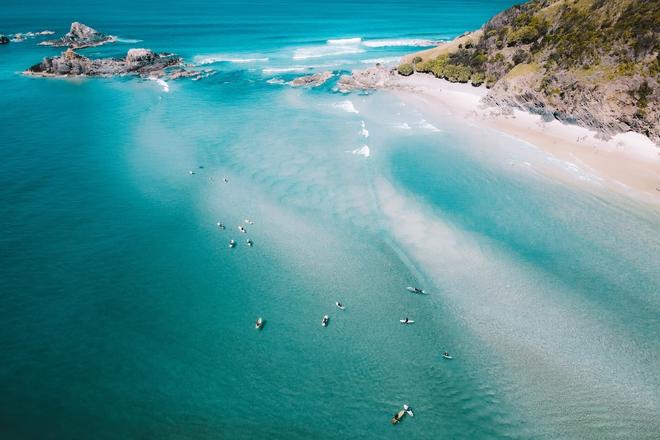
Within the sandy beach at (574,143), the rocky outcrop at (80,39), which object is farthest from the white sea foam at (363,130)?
the rocky outcrop at (80,39)

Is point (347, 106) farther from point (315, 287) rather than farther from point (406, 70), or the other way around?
point (315, 287)

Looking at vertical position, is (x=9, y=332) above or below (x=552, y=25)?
below

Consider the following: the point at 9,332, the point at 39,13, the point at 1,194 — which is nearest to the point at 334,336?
the point at 9,332

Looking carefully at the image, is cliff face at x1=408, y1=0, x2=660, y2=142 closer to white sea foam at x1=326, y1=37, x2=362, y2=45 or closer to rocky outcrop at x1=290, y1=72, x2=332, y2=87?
rocky outcrop at x1=290, y1=72, x2=332, y2=87

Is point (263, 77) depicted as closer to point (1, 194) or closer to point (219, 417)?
point (1, 194)

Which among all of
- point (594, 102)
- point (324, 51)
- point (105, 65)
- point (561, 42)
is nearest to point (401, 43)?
point (324, 51)
